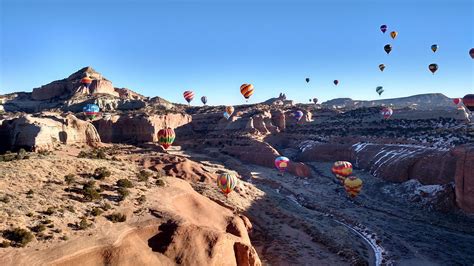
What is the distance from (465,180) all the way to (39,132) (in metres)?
50.6

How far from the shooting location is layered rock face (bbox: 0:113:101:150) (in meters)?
43.3

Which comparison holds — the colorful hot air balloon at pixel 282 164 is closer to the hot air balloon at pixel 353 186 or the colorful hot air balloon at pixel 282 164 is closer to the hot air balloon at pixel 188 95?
the hot air balloon at pixel 353 186

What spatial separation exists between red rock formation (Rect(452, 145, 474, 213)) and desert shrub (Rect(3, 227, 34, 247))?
43.8 meters

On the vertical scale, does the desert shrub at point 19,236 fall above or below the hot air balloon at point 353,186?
above

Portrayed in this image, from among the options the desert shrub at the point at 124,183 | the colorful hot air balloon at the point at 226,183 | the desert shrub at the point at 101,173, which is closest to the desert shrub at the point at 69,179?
the desert shrub at the point at 101,173

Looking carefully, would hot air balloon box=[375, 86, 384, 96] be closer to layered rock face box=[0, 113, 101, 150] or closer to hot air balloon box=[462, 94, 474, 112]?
hot air balloon box=[462, 94, 474, 112]

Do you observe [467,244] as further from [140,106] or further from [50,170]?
[140,106]

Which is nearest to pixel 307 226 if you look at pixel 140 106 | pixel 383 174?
pixel 383 174

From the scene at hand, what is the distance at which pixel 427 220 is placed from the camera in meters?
42.8

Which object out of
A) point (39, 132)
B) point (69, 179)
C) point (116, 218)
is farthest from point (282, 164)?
point (116, 218)

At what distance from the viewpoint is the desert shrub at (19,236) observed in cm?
1678

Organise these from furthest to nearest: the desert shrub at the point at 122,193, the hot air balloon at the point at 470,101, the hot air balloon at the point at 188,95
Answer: the hot air balloon at the point at 188,95, the hot air balloon at the point at 470,101, the desert shrub at the point at 122,193

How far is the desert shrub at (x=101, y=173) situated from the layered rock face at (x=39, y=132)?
19.3m

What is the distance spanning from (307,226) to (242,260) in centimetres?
1366
